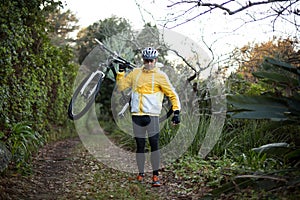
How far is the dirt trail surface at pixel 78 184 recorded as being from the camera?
15.4 feet

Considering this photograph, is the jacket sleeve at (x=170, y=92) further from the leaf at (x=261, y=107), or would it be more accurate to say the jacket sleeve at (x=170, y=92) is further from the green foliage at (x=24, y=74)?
the green foliage at (x=24, y=74)

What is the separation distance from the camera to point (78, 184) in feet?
17.6

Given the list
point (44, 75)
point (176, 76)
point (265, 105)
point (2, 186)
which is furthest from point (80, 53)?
point (265, 105)

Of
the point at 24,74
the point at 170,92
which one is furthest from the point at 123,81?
the point at 24,74

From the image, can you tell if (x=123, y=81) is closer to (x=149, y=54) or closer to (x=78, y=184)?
(x=149, y=54)

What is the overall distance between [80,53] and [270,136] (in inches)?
610

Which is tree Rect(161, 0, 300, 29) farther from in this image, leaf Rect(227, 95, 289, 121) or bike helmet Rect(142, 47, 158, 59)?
leaf Rect(227, 95, 289, 121)

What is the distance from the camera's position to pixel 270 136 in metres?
6.63

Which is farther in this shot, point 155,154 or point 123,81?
point 123,81

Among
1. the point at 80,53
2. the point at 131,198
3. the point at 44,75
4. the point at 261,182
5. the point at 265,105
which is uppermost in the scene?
the point at 80,53

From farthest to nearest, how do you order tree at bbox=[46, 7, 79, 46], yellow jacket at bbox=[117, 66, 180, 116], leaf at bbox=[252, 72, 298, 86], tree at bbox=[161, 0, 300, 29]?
tree at bbox=[46, 7, 79, 46] < yellow jacket at bbox=[117, 66, 180, 116] < tree at bbox=[161, 0, 300, 29] < leaf at bbox=[252, 72, 298, 86]

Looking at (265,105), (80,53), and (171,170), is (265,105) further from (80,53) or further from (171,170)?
(80,53)

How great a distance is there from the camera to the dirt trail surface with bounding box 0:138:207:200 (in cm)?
468

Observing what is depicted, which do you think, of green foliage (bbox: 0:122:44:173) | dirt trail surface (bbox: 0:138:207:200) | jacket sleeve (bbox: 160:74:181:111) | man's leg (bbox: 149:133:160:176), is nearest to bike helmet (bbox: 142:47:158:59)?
jacket sleeve (bbox: 160:74:181:111)
